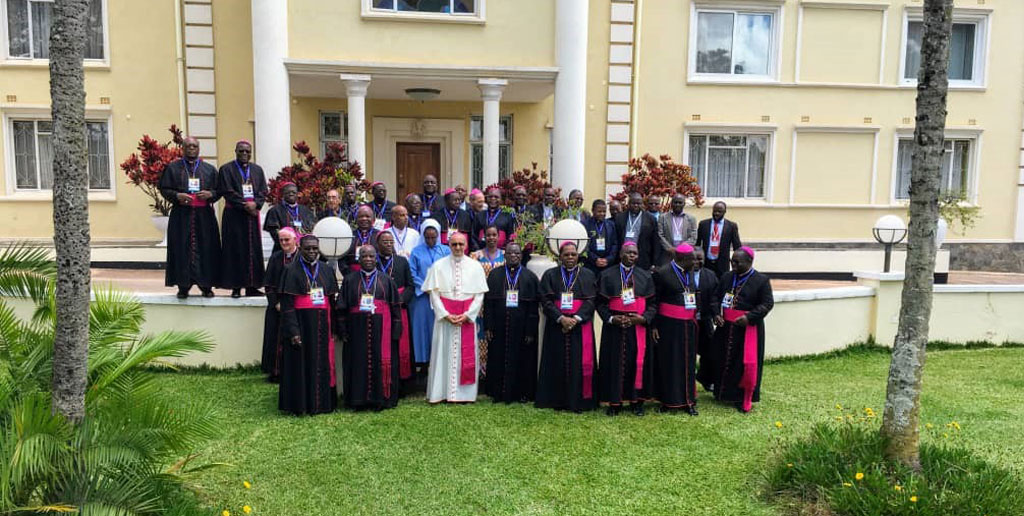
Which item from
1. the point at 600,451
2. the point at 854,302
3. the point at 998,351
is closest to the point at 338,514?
the point at 600,451

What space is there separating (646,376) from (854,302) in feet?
14.6

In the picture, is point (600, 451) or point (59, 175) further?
point (600, 451)

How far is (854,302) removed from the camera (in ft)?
33.6

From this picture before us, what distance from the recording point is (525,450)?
6379mm

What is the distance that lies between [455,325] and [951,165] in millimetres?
15017

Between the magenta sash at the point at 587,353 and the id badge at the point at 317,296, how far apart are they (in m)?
2.47

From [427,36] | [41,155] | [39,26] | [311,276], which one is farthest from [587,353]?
[39,26]

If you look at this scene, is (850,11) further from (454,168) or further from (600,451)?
(600,451)

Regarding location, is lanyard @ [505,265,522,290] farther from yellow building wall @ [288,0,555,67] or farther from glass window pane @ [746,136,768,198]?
glass window pane @ [746,136,768,198]

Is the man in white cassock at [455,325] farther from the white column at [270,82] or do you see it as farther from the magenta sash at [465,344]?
the white column at [270,82]

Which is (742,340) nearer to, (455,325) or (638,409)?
(638,409)

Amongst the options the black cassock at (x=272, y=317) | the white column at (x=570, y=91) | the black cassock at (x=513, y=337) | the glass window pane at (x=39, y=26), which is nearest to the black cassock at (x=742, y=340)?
the black cassock at (x=513, y=337)

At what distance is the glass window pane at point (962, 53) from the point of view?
55.8 feet

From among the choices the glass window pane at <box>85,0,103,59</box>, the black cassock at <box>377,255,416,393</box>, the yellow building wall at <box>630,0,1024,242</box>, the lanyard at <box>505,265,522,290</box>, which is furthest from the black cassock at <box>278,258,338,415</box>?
the glass window pane at <box>85,0,103,59</box>
